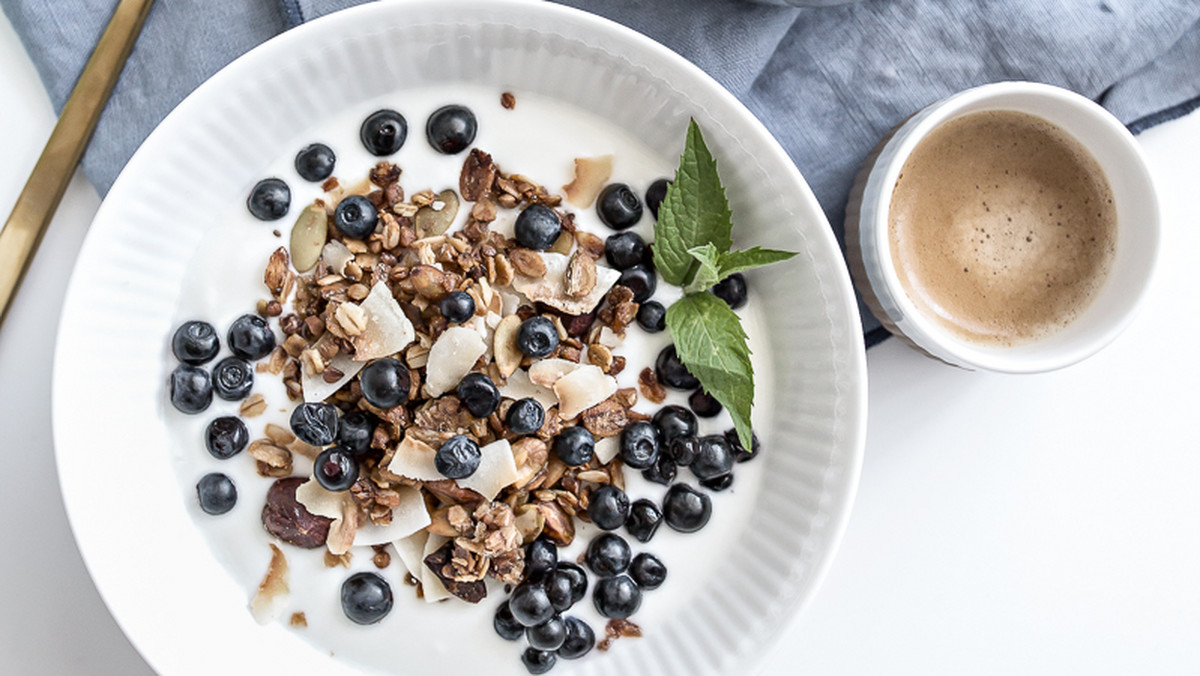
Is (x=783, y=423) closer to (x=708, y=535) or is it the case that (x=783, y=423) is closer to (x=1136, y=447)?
(x=708, y=535)

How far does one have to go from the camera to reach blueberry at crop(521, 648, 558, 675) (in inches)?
37.4

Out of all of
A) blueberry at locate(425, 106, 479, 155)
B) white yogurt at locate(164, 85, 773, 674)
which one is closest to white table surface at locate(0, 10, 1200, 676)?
white yogurt at locate(164, 85, 773, 674)

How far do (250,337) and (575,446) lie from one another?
0.35m

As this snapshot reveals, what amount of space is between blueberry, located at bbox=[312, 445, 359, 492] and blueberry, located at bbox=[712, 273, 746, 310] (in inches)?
16.6

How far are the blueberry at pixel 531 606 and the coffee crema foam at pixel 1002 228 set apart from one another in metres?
0.53

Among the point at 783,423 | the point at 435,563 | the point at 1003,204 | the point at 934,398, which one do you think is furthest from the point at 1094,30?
the point at 435,563

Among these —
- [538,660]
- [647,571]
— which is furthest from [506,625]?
[647,571]

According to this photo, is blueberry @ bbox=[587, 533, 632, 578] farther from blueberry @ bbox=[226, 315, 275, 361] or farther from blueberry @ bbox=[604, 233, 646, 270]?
blueberry @ bbox=[226, 315, 275, 361]

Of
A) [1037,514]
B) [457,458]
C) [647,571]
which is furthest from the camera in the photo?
[1037,514]

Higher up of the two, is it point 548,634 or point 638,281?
point 638,281

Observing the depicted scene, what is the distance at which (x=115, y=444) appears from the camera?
0.91 meters

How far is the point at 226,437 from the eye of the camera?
905 millimetres

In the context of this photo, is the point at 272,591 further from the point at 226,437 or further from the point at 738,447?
the point at 738,447

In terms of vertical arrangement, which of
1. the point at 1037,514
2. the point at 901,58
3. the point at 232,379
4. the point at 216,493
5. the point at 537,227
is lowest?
the point at 1037,514
